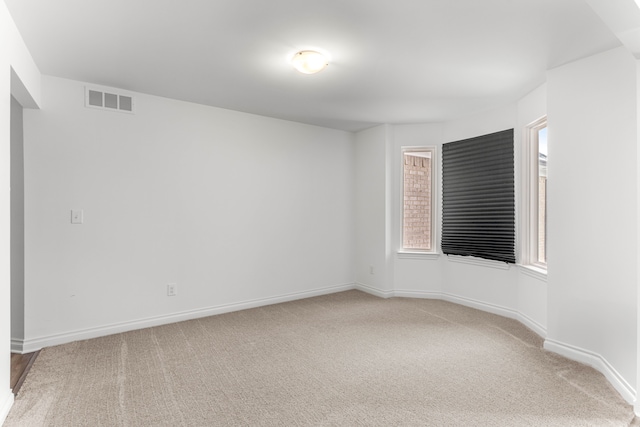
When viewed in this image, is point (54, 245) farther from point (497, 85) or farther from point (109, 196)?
point (497, 85)

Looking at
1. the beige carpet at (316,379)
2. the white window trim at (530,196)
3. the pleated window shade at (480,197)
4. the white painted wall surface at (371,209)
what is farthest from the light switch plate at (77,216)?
the white window trim at (530,196)

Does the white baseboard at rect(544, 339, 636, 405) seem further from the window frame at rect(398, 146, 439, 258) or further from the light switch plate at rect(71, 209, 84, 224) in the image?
the light switch plate at rect(71, 209, 84, 224)

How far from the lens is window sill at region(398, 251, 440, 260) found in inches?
200

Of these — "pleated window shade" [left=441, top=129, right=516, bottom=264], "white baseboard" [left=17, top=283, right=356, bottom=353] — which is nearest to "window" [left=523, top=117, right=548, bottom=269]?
"pleated window shade" [left=441, top=129, right=516, bottom=264]

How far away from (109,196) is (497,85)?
13.1 ft

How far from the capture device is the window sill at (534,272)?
3538mm

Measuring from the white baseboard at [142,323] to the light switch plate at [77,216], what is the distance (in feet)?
3.40

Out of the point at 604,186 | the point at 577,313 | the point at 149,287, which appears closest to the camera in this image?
the point at 604,186

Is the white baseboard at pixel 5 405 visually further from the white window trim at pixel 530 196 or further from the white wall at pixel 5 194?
the white window trim at pixel 530 196

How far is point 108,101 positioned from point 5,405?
2.68 meters

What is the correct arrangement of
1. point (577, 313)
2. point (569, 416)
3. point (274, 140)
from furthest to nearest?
point (274, 140)
point (577, 313)
point (569, 416)

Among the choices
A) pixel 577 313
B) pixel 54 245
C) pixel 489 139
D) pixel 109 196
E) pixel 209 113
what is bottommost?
pixel 577 313

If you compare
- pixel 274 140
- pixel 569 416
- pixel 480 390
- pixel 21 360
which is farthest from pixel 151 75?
pixel 569 416

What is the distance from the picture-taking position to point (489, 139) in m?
4.43
